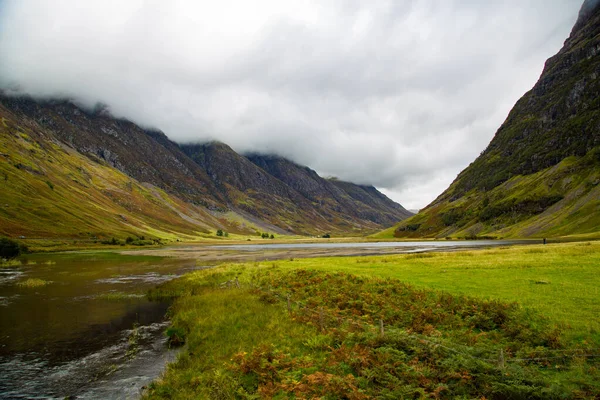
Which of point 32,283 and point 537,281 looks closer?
point 537,281

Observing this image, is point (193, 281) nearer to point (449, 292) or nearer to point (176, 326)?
point (176, 326)

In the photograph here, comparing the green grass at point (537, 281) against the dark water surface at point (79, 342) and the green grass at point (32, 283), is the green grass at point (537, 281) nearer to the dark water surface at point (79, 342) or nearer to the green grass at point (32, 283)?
the dark water surface at point (79, 342)

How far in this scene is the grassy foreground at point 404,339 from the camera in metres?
14.0

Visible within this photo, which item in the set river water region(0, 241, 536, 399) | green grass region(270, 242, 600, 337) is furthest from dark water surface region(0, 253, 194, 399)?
green grass region(270, 242, 600, 337)

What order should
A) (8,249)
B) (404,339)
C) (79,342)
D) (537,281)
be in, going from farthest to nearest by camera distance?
(8,249) → (537,281) → (79,342) → (404,339)

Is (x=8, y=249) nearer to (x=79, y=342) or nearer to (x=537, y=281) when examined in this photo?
(x=79, y=342)

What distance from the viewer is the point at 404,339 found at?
18.5 metres

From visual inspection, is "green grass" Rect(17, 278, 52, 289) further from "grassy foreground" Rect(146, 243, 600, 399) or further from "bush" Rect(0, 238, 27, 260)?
"bush" Rect(0, 238, 27, 260)

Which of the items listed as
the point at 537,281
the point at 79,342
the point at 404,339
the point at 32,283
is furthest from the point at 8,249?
the point at 537,281

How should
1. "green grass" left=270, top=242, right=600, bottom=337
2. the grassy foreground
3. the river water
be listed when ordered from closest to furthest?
the grassy foreground
the river water
"green grass" left=270, top=242, right=600, bottom=337

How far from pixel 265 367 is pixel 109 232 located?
622ft

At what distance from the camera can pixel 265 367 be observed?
17438 mm

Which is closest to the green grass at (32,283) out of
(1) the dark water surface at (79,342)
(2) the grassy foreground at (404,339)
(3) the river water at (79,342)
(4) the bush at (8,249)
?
(3) the river water at (79,342)

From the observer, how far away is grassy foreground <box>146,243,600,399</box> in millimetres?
13977
